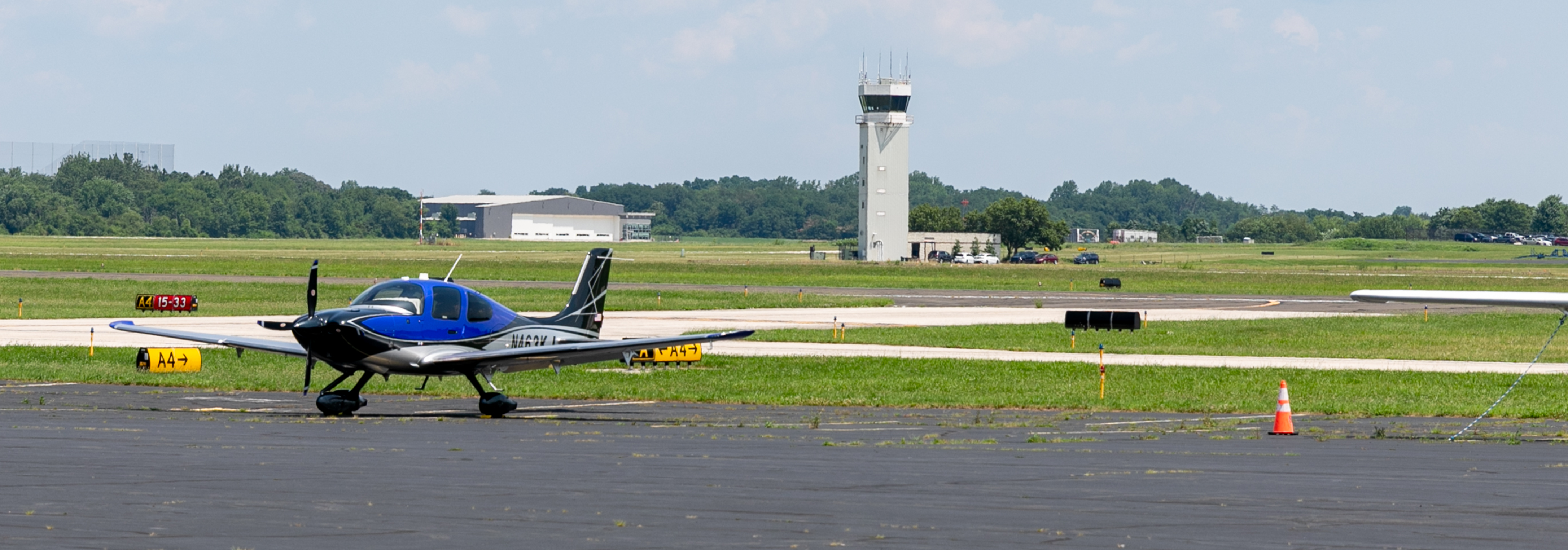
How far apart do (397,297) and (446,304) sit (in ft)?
2.49

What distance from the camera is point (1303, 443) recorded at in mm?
20578

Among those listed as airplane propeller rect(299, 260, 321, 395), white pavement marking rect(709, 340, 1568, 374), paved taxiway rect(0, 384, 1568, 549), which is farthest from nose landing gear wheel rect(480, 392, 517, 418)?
white pavement marking rect(709, 340, 1568, 374)

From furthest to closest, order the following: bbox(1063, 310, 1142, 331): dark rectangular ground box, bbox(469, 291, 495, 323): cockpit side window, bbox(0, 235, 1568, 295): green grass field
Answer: bbox(0, 235, 1568, 295): green grass field
bbox(1063, 310, 1142, 331): dark rectangular ground box
bbox(469, 291, 495, 323): cockpit side window

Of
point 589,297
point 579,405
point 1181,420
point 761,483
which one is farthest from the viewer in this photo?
point 589,297

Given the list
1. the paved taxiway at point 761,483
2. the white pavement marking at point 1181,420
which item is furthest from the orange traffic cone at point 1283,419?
the white pavement marking at point 1181,420

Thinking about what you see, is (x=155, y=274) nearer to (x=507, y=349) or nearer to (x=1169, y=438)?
(x=507, y=349)

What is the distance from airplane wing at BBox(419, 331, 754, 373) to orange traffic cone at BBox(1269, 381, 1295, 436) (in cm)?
745

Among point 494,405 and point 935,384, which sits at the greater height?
point 494,405

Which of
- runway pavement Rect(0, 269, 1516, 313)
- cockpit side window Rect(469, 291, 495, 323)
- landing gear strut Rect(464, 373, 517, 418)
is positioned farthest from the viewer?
runway pavement Rect(0, 269, 1516, 313)

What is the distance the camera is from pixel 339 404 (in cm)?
2392

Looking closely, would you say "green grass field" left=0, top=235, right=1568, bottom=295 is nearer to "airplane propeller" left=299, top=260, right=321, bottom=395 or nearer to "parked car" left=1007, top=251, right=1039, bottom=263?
"parked car" left=1007, top=251, right=1039, bottom=263

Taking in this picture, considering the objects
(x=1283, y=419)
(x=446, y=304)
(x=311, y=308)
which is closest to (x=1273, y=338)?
(x=1283, y=419)

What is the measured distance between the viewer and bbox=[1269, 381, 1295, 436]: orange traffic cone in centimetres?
2184

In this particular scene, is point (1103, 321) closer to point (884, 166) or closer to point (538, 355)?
point (538, 355)
